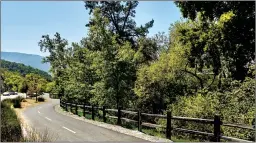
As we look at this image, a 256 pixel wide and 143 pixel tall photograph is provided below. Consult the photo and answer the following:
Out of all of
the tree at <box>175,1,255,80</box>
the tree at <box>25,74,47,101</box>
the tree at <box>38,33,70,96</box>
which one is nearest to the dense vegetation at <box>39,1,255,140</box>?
the tree at <box>175,1,255,80</box>

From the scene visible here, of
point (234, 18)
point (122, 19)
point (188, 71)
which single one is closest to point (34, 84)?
point (122, 19)

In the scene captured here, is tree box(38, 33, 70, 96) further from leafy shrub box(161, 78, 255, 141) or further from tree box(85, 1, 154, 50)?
leafy shrub box(161, 78, 255, 141)

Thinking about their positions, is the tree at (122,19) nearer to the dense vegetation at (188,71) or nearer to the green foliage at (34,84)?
the dense vegetation at (188,71)

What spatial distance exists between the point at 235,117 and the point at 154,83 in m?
12.7

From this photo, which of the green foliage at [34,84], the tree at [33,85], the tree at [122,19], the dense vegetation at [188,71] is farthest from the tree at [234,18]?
the green foliage at [34,84]

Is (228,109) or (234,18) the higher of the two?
(234,18)

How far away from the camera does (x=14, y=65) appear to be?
196 meters

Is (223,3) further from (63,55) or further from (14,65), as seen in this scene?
(14,65)

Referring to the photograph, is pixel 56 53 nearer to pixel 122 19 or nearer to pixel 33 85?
pixel 122 19

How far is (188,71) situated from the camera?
27406 millimetres

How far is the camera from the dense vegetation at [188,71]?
10.6 metres

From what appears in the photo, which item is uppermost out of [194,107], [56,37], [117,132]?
[56,37]

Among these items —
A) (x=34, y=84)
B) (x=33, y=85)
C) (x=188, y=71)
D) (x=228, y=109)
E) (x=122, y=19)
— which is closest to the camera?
(x=228, y=109)

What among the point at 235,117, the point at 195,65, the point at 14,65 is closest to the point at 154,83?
the point at 195,65
